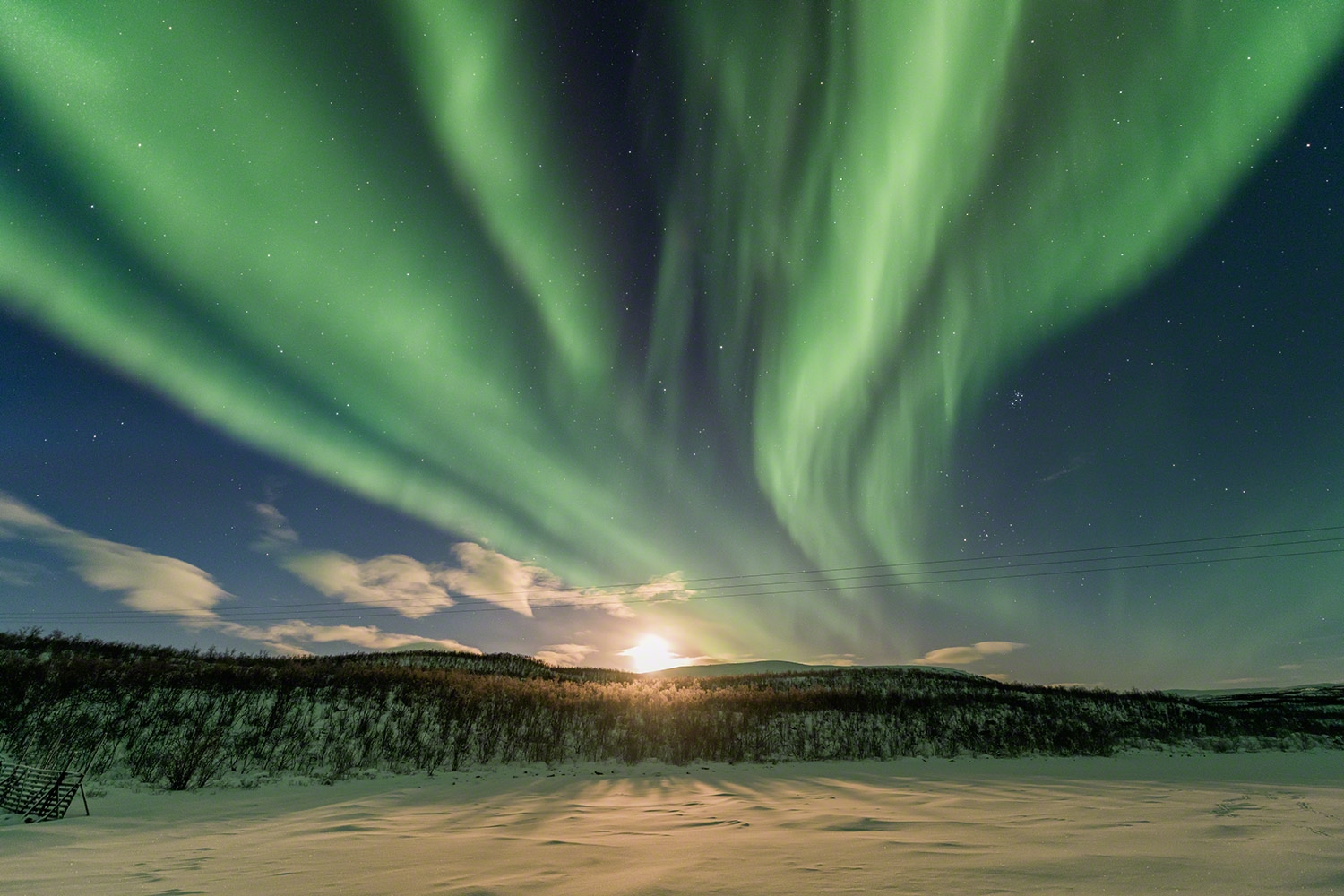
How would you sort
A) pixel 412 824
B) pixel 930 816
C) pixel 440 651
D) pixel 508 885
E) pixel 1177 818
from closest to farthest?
pixel 508 885, pixel 1177 818, pixel 930 816, pixel 412 824, pixel 440 651

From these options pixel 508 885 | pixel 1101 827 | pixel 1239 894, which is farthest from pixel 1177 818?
pixel 508 885

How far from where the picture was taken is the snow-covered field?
517 centimetres

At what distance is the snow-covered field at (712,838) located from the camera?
517cm

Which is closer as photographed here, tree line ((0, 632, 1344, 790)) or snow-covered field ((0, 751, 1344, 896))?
snow-covered field ((0, 751, 1344, 896))

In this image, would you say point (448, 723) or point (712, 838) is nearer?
point (712, 838)

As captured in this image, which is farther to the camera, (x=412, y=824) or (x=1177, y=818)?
(x=412, y=824)

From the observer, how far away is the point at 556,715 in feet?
70.1

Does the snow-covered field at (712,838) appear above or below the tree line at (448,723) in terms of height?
below

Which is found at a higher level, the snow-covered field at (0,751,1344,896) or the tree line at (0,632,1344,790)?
the tree line at (0,632,1344,790)

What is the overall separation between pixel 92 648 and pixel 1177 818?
41.1 meters

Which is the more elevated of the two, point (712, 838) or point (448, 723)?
point (448, 723)

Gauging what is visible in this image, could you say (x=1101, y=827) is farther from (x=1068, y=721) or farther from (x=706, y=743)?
(x=1068, y=721)

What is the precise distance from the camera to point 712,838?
7.66 metres

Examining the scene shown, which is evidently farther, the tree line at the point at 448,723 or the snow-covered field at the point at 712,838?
the tree line at the point at 448,723
